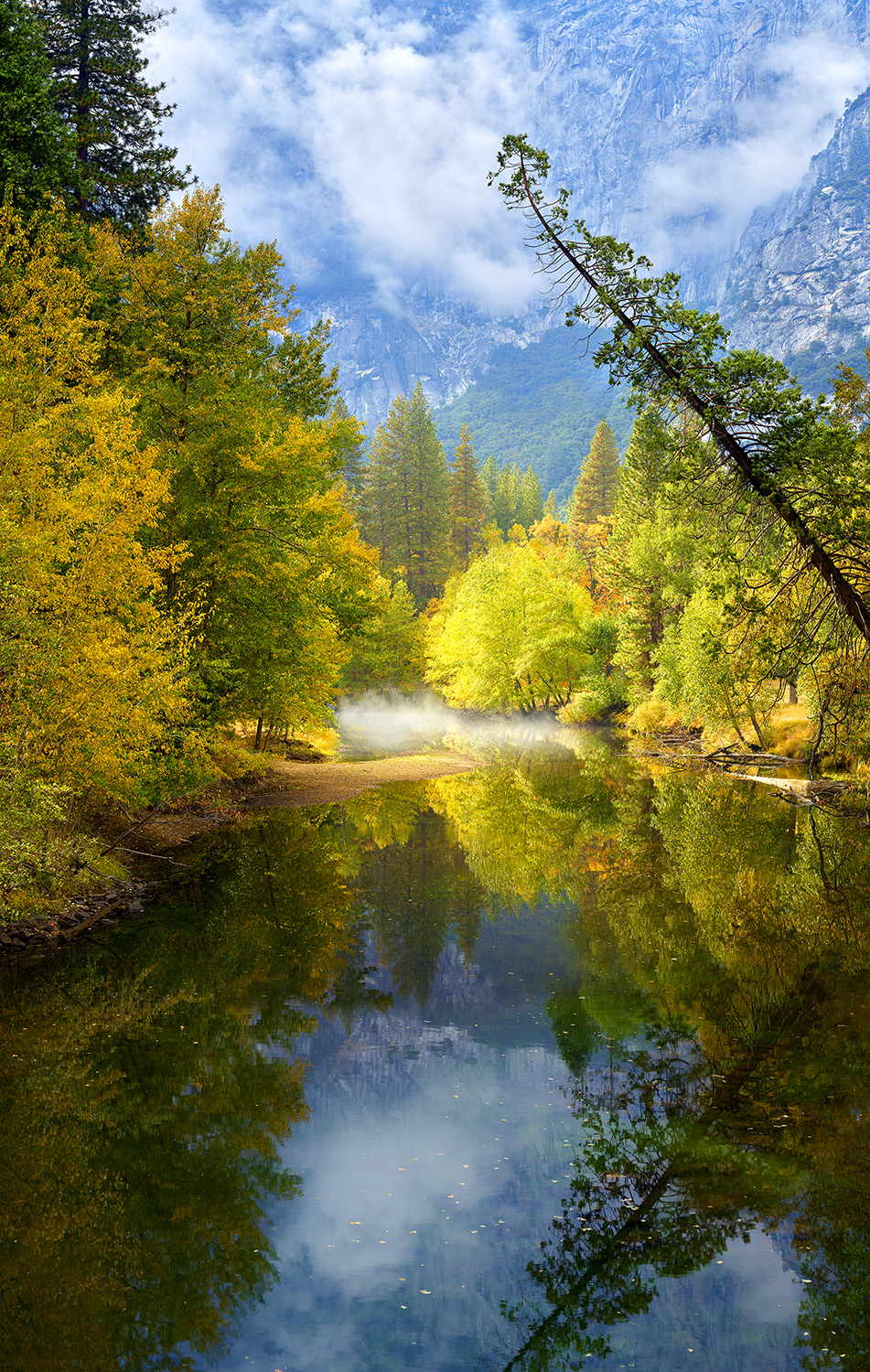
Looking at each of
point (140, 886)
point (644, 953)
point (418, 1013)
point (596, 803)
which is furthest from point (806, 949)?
point (596, 803)

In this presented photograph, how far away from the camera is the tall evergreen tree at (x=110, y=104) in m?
23.8

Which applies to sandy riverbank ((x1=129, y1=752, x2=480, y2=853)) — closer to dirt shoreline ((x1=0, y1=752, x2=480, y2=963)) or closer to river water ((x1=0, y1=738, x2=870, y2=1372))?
dirt shoreline ((x1=0, y1=752, x2=480, y2=963))

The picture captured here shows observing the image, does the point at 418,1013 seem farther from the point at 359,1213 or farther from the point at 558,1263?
the point at 558,1263

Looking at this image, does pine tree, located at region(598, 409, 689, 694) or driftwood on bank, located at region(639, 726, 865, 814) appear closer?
driftwood on bank, located at region(639, 726, 865, 814)

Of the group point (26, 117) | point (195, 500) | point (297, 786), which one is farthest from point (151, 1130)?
point (297, 786)

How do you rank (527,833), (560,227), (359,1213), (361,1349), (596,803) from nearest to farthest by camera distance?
1. (361,1349)
2. (359,1213)
3. (560,227)
4. (527,833)
5. (596,803)

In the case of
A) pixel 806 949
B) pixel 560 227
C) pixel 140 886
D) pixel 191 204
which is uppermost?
pixel 191 204

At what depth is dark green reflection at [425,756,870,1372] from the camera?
5922 mm

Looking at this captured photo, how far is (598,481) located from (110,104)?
67.4 meters

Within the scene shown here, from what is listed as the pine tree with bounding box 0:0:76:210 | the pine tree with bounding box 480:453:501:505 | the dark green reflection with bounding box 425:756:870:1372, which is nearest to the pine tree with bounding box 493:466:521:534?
the pine tree with bounding box 480:453:501:505

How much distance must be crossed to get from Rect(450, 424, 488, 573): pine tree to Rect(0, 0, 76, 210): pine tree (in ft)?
210

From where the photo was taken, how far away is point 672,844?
19.3 metres

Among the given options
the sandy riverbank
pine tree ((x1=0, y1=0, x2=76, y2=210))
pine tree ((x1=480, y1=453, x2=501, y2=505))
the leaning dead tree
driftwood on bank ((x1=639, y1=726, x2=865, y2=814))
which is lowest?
the sandy riverbank

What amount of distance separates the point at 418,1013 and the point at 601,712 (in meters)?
44.2
